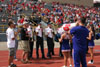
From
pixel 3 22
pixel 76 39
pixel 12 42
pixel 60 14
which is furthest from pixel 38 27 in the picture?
pixel 60 14

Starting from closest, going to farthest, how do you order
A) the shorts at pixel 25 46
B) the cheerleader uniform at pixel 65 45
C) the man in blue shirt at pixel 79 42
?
the man in blue shirt at pixel 79 42 < the cheerleader uniform at pixel 65 45 < the shorts at pixel 25 46

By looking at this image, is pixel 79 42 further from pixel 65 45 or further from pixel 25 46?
pixel 25 46

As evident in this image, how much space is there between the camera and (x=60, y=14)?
29.1 m

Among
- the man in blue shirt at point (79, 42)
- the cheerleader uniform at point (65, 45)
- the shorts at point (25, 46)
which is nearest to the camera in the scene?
the man in blue shirt at point (79, 42)

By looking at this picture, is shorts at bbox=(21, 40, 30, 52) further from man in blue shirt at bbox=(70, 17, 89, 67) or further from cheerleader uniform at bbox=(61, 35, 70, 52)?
man in blue shirt at bbox=(70, 17, 89, 67)

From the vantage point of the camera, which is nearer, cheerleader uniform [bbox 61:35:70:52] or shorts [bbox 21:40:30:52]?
cheerleader uniform [bbox 61:35:70:52]

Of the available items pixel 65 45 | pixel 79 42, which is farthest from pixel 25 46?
pixel 79 42

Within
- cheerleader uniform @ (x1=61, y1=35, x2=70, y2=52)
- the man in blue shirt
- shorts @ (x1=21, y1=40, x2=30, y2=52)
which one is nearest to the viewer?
the man in blue shirt

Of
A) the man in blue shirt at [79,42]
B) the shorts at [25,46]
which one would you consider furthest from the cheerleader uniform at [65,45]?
the shorts at [25,46]

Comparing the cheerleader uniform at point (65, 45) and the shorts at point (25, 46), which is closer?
the cheerleader uniform at point (65, 45)

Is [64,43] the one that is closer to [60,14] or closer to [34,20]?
[34,20]

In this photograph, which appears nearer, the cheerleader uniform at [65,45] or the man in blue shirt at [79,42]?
the man in blue shirt at [79,42]

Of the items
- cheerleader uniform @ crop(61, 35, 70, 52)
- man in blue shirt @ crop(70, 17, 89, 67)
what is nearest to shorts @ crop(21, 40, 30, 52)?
cheerleader uniform @ crop(61, 35, 70, 52)

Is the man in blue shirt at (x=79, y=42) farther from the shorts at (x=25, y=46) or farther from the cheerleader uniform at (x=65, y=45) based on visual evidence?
the shorts at (x=25, y=46)
